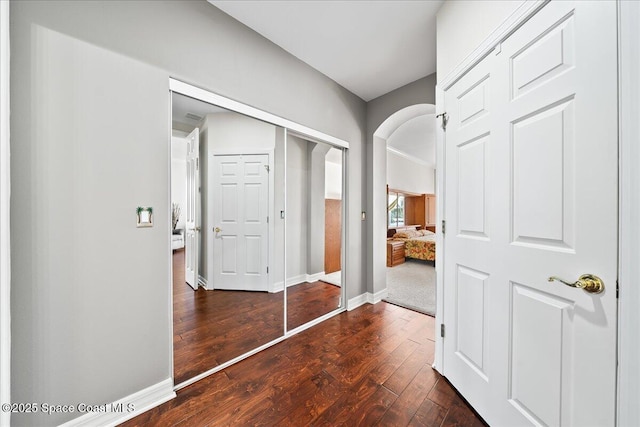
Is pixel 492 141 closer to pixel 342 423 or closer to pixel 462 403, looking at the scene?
pixel 462 403

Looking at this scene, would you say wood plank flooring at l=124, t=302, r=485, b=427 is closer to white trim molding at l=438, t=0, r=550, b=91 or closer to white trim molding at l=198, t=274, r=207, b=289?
white trim molding at l=198, t=274, r=207, b=289

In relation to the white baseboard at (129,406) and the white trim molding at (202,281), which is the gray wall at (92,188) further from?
the white trim molding at (202,281)

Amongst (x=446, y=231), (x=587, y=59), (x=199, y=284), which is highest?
(x=587, y=59)

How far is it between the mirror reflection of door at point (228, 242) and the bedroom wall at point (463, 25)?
153 cm

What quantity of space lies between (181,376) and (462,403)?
1960 millimetres

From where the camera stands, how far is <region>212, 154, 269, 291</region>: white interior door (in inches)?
79.7

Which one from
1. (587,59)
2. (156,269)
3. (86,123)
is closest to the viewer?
(587,59)

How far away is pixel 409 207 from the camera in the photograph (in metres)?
7.68

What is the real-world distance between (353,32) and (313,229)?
1.98m

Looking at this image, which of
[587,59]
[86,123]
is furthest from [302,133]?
[587,59]

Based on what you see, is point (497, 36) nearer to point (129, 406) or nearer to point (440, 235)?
point (440, 235)

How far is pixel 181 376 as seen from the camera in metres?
1.68

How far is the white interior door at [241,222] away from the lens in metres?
2.02

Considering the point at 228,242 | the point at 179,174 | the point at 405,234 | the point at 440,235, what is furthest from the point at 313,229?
the point at 405,234
